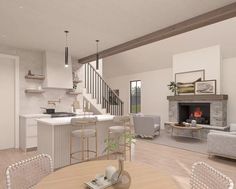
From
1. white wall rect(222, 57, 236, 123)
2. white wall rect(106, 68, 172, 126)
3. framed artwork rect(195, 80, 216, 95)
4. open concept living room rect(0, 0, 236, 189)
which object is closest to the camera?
open concept living room rect(0, 0, 236, 189)

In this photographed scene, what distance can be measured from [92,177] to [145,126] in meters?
5.22

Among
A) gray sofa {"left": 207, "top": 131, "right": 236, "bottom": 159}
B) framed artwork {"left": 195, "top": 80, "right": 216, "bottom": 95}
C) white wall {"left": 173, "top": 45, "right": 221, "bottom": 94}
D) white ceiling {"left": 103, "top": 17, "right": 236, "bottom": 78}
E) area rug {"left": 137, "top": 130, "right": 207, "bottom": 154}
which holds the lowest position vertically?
area rug {"left": 137, "top": 130, "right": 207, "bottom": 154}

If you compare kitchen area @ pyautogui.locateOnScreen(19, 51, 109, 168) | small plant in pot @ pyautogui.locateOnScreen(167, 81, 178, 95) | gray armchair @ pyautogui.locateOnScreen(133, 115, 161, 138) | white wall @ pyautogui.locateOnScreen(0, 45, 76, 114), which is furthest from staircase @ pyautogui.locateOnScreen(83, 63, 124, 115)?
small plant in pot @ pyautogui.locateOnScreen(167, 81, 178, 95)

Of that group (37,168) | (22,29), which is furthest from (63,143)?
(22,29)

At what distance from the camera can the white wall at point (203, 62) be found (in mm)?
6617

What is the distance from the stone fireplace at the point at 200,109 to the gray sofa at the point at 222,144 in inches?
95.6

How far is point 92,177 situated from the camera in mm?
1524

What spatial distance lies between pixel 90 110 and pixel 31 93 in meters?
2.06

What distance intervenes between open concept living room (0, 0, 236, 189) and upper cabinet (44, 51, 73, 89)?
3cm

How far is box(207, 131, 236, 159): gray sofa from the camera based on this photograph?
411 cm

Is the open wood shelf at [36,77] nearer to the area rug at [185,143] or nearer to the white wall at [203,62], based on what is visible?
the area rug at [185,143]

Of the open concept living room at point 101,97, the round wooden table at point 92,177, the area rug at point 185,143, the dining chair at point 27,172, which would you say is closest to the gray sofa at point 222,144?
the open concept living room at point 101,97

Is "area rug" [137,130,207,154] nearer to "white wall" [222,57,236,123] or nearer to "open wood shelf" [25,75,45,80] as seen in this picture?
"white wall" [222,57,236,123]

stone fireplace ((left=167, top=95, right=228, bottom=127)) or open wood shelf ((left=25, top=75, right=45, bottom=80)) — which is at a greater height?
open wood shelf ((left=25, top=75, right=45, bottom=80))
